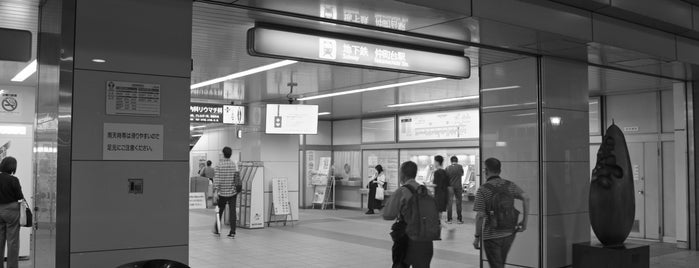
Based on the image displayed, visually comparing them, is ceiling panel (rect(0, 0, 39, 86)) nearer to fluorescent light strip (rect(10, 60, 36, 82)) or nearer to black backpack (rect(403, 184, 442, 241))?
fluorescent light strip (rect(10, 60, 36, 82))

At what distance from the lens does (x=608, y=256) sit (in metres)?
6.54

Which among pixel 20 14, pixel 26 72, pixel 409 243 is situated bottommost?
pixel 409 243

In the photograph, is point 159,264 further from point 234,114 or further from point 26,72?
point 234,114

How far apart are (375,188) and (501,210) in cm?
1116

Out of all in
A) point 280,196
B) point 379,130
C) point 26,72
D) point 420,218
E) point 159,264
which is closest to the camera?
point 159,264

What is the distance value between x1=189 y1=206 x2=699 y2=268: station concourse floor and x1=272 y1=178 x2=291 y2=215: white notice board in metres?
0.36

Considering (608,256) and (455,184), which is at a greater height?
(455,184)

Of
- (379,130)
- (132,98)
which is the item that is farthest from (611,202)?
(379,130)

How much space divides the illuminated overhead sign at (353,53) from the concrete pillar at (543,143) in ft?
4.13

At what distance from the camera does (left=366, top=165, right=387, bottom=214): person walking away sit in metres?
16.5

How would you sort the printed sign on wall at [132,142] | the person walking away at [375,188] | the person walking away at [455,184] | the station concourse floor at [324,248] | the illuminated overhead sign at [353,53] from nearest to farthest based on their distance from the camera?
the printed sign on wall at [132,142], the illuminated overhead sign at [353,53], the station concourse floor at [324,248], the person walking away at [455,184], the person walking away at [375,188]

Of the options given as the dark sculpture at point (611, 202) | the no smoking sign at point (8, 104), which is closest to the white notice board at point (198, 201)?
the no smoking sign at point (8, 104)

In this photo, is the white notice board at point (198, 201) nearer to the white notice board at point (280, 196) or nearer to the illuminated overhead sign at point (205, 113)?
the white notice board at point (280, 196)

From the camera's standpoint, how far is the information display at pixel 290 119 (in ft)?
39.3
